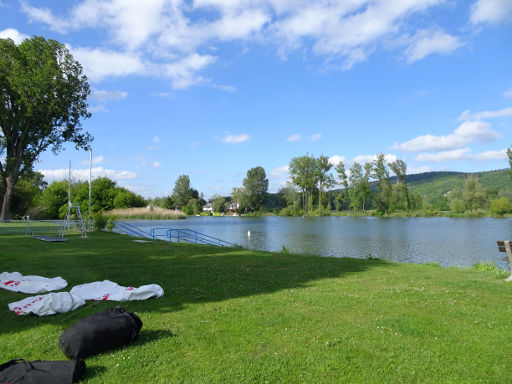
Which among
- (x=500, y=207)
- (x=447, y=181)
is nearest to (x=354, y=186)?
(x=500, y=207)

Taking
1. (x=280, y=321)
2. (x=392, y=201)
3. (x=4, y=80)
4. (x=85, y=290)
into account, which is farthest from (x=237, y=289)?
(x=392, y=201)

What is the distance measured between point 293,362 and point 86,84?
34382 mm

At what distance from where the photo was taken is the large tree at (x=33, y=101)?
2814 cm

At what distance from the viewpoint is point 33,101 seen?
93.7 feet

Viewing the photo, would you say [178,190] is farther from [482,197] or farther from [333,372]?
[333,372]

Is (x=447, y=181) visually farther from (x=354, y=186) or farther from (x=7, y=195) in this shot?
(x=7, y=195)

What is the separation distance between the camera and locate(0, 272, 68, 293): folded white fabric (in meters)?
7.55

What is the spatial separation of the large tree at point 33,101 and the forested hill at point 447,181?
341 ft

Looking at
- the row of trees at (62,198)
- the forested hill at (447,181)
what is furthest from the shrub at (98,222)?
the forested hill at (447,181)

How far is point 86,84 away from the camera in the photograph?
31891 mm

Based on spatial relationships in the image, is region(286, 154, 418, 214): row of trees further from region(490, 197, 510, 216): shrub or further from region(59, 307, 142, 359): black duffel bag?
region(59, 307, 142, 359): black duffel bag

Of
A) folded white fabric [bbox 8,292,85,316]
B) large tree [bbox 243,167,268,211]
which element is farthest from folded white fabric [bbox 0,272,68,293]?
large tree [bbox 243,167,268,211]

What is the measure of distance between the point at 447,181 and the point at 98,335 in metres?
171

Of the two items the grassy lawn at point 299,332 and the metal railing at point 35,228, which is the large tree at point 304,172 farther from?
the grassy lawn at point 299,332
